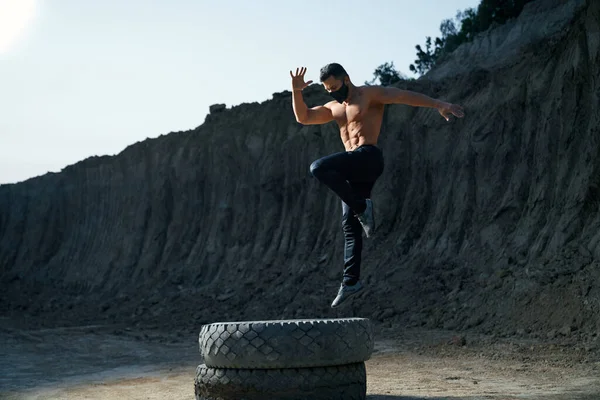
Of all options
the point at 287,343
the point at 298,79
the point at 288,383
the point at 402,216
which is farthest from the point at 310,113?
the point at 402,216

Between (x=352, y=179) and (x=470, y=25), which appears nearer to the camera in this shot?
(x=352, y=179)

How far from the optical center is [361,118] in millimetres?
8578

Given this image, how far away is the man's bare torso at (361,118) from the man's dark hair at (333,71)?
0.82 ft

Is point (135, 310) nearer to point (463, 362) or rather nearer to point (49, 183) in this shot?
point (463, 362)

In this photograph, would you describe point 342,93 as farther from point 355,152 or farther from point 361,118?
point 355,152

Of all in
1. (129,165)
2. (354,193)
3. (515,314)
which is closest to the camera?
(354,193)

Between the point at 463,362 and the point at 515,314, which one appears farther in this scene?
the point at 515,314

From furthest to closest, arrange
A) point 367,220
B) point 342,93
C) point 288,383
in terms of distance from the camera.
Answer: point 288,383 → point 342,93 → point 367,220

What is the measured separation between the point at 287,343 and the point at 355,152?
2192 millimetres

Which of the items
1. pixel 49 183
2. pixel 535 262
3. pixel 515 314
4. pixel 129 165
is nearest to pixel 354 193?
pixel 515 314

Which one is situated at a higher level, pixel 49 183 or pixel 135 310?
pixel 49 183

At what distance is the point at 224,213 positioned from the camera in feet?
89.8

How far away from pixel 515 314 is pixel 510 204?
3913 mm

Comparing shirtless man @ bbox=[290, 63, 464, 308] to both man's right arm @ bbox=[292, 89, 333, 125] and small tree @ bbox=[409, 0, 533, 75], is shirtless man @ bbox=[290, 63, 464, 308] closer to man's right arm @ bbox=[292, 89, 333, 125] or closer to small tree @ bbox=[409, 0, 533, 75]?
man's right arm @ bbox=[292, 89, 333, 125]
